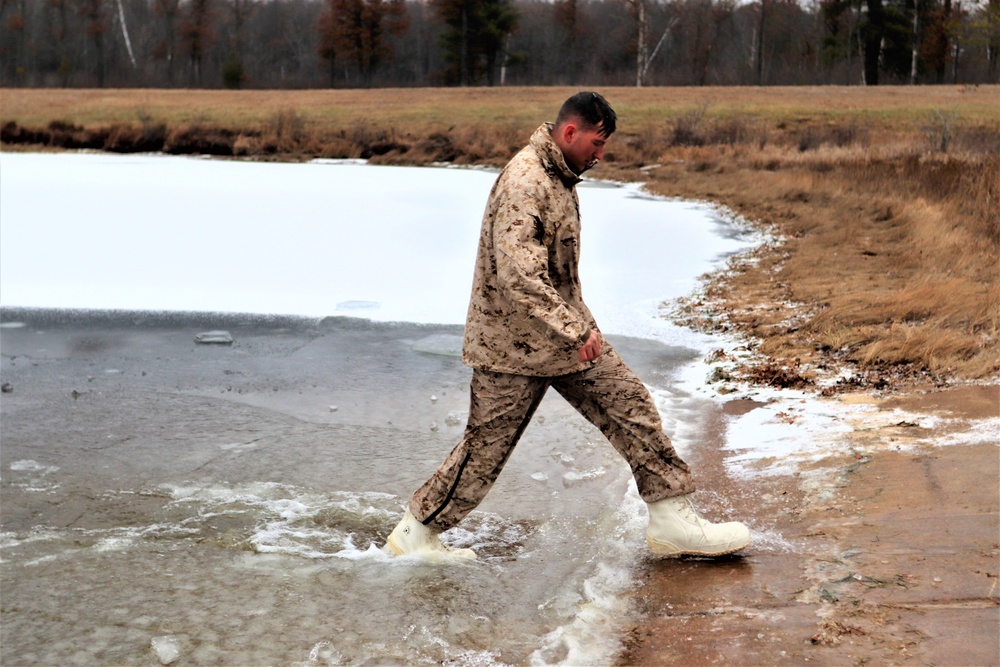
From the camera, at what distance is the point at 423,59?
70.1m

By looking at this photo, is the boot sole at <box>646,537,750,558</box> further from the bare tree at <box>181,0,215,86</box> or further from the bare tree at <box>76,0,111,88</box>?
the bare tree at <box>181,0,215,86</box>

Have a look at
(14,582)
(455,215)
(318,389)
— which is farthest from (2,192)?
(14,582)

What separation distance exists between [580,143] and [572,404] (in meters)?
0.90

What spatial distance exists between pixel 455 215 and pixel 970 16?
47.7 meters

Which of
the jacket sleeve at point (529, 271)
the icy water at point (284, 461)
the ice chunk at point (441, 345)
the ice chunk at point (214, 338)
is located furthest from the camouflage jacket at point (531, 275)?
the ice chunk at point (214, 338)

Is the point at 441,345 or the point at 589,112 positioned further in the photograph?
the point at 441,345

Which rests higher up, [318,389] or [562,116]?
[562,116]

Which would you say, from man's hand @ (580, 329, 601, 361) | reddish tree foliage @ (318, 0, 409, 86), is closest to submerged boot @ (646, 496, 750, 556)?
man's hand @ (580, 329, 601, 361)

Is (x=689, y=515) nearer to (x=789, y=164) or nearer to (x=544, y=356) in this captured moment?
(x=544, y=356)

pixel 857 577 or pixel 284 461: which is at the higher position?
pixel 857 577

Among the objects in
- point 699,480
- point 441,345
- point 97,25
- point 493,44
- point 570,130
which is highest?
point 97,25

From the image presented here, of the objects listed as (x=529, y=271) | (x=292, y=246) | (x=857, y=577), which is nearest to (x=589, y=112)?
(x=529, y=271)

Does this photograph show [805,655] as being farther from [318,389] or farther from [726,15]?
[726,15]

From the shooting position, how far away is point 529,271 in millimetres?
3355
